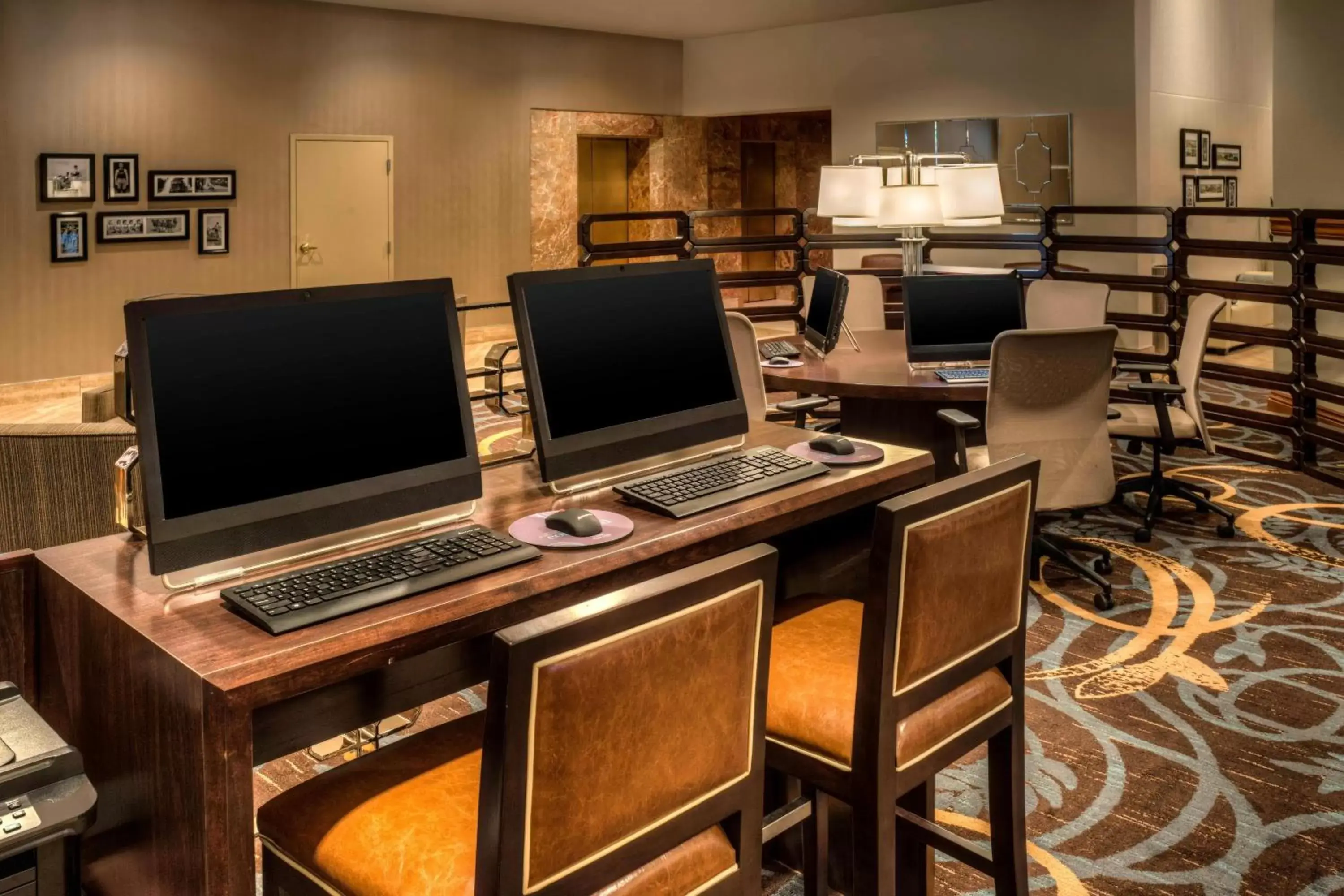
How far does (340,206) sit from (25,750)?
9906mm

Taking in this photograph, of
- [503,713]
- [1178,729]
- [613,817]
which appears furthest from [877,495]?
[1178,729]

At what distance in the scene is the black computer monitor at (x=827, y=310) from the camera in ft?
16.1

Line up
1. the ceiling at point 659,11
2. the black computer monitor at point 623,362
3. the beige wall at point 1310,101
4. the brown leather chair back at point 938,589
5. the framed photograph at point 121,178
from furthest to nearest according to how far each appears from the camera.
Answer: the beige wall at point 1310,101 < the ceiling at point 659,11 < the framed photograph at point 121,178 < the black computer monitor at point 623,362 < the brown leather chair back at point 938,589

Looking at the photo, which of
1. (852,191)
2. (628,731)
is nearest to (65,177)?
(852,191)

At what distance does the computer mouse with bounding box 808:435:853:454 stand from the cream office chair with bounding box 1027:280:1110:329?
3528 mm

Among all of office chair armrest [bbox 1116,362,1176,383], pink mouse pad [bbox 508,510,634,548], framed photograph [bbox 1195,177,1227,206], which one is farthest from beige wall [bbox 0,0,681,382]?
pink mouse pad [bbox 508,510,634,548]

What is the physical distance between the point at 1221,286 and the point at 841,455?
17.9 ft

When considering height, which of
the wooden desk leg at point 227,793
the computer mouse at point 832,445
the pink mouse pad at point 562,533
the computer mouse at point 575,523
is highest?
the computer mouse at point 832,445

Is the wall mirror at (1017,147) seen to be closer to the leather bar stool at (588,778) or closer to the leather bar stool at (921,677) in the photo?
the leather bar stool at (921,677)

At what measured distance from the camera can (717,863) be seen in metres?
1.58

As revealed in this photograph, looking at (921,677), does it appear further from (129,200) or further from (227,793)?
(129,200)

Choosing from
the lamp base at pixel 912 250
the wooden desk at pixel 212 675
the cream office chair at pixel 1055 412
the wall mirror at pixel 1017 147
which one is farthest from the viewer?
the wall mirror at pixel 1017 147

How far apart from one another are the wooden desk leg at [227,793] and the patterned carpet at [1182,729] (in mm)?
Result: 1459

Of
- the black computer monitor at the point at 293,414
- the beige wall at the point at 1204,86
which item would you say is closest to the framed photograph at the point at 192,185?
the beige wall at the point at 1204,86
